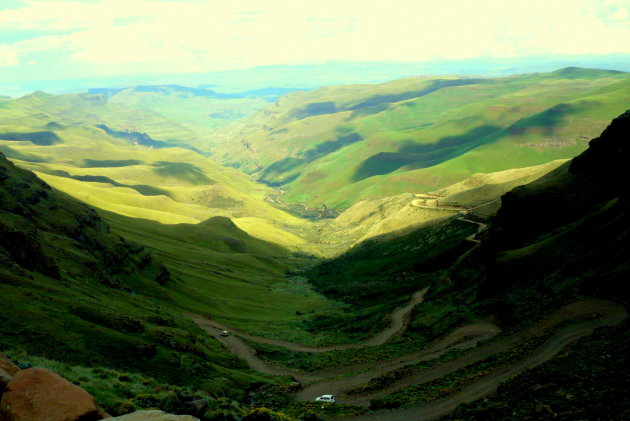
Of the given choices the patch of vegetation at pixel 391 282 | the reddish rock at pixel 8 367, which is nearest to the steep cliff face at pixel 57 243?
the reddish rock at pixel 8 367

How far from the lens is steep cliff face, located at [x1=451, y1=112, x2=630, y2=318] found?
68.5 m

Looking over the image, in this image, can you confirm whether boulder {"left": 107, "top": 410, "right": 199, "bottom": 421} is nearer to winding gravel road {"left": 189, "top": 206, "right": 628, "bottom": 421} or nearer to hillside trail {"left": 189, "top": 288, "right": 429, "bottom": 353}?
winding gravel road {"left": 189, "top": 206, "right": 628, "bottom": 421}

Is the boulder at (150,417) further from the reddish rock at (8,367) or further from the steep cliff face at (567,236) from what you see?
the steep cliff face at (567,236)

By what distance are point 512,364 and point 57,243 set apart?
9179 cm

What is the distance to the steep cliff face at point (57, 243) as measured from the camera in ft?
245

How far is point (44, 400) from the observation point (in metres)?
24.2

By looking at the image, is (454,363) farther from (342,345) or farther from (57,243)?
(57,243)

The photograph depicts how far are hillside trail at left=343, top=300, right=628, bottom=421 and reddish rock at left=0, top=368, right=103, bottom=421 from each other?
94.3 ft

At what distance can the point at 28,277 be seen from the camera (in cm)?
6650

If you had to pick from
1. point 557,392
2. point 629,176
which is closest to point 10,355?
point 557,392

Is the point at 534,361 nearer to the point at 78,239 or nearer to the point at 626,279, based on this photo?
the point at 626,279

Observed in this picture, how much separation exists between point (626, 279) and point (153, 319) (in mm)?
Result: 71519

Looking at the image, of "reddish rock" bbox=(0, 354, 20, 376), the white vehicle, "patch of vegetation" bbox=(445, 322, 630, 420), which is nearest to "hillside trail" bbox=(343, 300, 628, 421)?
the white vehicle

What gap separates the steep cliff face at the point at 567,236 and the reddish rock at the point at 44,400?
62.9 meters
